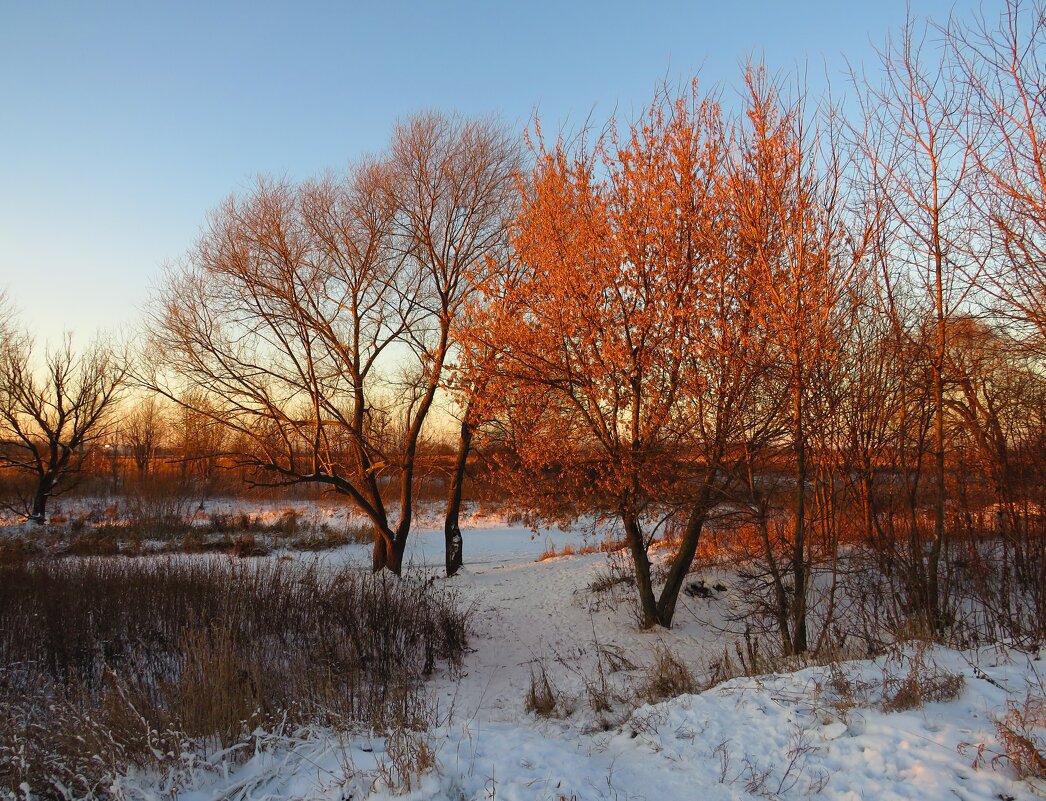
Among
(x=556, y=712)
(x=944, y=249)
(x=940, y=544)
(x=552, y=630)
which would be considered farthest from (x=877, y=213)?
(x=552, y=630)

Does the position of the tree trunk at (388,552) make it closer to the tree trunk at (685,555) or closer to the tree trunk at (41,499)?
the tree trunk at (685,555)

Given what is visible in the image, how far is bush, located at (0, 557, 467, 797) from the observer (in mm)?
4109

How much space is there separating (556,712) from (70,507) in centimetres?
2903

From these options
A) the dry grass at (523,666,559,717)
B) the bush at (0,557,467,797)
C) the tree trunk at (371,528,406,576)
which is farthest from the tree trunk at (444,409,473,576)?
the dry grass at (523,666,559,717)

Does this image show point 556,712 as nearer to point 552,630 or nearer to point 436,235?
point 552,630

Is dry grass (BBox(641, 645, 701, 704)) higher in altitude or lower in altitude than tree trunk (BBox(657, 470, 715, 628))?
lower

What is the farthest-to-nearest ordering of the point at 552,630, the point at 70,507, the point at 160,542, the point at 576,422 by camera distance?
1. the point at 70,507
2. the point at 160,542
3. the point at 552,630
4. the point at 576,422

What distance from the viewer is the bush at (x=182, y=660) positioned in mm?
4109

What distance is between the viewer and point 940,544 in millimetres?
6875

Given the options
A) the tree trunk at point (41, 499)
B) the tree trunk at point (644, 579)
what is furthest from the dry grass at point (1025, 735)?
the tree trunk at point (41, 499)

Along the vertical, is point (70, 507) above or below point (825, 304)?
below

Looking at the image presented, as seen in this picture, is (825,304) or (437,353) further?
(437,353)

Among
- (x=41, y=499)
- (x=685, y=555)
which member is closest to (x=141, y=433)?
(x=41, y=499)

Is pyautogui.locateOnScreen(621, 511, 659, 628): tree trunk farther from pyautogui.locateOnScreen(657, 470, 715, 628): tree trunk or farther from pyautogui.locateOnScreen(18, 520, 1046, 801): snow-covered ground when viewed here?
pyautogui.locateOnScreen(18, 520, 1046, 801): snow-covered ground
